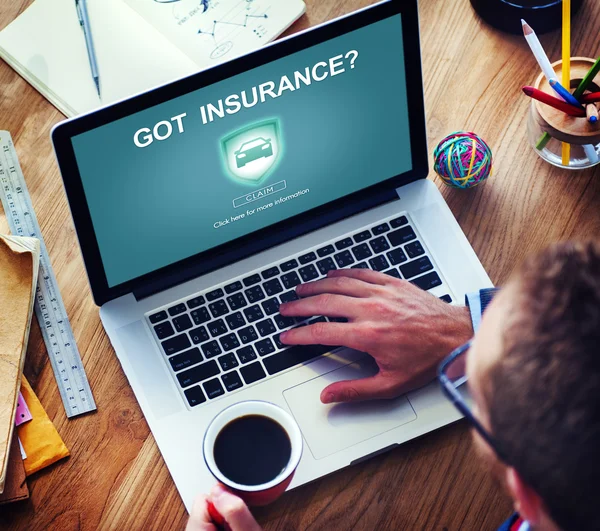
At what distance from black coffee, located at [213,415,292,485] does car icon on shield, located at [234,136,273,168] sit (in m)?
0.34

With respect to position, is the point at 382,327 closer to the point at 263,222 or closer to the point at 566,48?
the point at 263,222

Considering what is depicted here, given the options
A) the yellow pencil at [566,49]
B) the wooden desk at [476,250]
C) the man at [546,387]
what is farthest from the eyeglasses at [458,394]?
the yellow pencil at [566,49]

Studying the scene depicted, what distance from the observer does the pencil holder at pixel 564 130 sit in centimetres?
111

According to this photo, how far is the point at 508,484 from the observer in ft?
2.39

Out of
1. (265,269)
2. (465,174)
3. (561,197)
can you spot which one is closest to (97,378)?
(265,269)

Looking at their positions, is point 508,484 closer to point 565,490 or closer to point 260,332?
point 565,490

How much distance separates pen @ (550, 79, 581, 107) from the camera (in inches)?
43.1

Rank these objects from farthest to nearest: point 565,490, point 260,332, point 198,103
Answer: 1. point 260,332
2. point 198,103
3. point 565,490

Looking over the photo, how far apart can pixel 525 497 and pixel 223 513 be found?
375 mm

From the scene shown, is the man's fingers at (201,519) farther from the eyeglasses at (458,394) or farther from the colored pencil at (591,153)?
the colored pencil at (591,153)

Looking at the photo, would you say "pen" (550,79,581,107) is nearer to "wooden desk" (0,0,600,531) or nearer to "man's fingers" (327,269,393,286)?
"wooden desk" (0,0,600,531)

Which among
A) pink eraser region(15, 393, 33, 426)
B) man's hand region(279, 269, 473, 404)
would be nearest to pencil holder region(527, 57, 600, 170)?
man's hand region(279, 269, 473, 404)

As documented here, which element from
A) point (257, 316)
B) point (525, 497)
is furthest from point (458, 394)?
point (257, 316)

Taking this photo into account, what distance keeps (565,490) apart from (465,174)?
0.60 m
